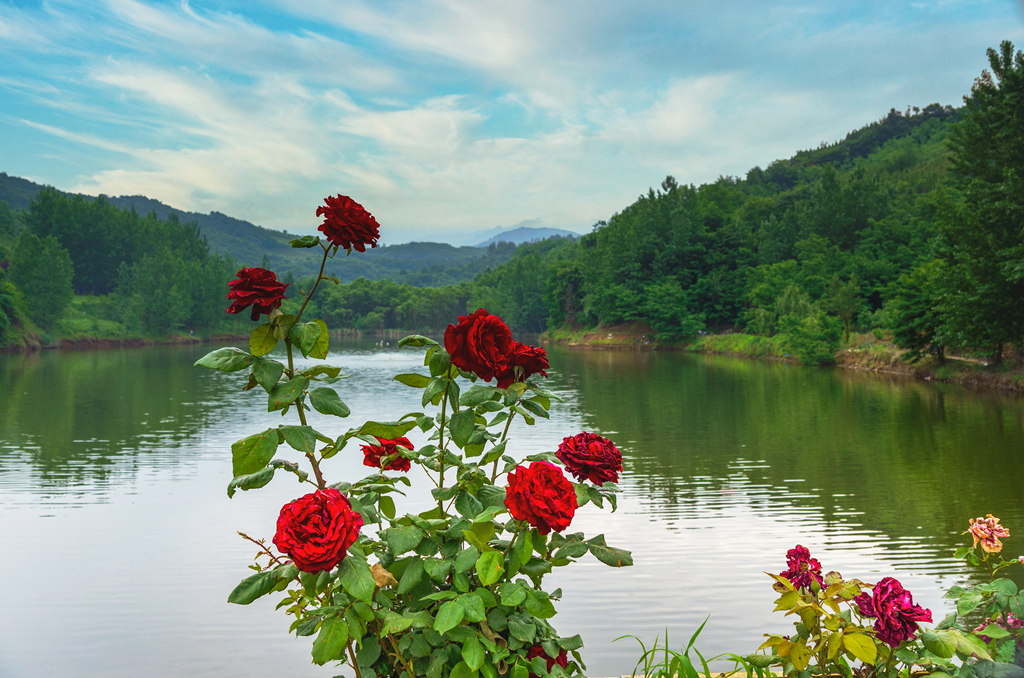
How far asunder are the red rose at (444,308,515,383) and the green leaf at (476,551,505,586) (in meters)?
0.46

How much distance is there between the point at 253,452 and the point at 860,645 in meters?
1.74

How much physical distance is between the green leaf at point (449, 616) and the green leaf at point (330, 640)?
22cm

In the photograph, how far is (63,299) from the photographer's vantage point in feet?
196

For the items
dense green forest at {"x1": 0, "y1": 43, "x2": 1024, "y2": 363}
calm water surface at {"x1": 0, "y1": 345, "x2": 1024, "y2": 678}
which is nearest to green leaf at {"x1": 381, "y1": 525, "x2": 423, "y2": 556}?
calm water surface at {"x1": 0, "y1": 345, "x2": 1024, "y2": 678}

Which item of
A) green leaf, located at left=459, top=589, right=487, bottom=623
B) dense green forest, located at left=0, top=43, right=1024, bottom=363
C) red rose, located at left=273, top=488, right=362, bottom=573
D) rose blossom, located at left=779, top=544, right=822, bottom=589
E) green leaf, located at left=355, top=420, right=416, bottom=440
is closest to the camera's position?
red rose, located at left=273, top=488, right=362, bottom=573

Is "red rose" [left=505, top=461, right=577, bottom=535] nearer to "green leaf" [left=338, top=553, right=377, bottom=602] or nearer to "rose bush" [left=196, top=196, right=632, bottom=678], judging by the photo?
"rose bush" [left=196, top=196, right=632, bottom=678]

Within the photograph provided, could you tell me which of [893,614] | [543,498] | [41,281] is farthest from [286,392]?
[41,281]

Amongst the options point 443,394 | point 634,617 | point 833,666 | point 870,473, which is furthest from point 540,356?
point 870,473

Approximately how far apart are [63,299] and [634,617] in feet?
212

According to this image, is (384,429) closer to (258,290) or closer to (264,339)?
(264,339)

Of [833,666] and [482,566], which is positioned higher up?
[482,566]

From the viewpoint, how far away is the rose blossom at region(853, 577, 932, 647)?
230 cm

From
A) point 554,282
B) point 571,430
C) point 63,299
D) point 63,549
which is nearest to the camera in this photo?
point 63,549

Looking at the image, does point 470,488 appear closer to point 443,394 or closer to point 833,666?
point 443,394
